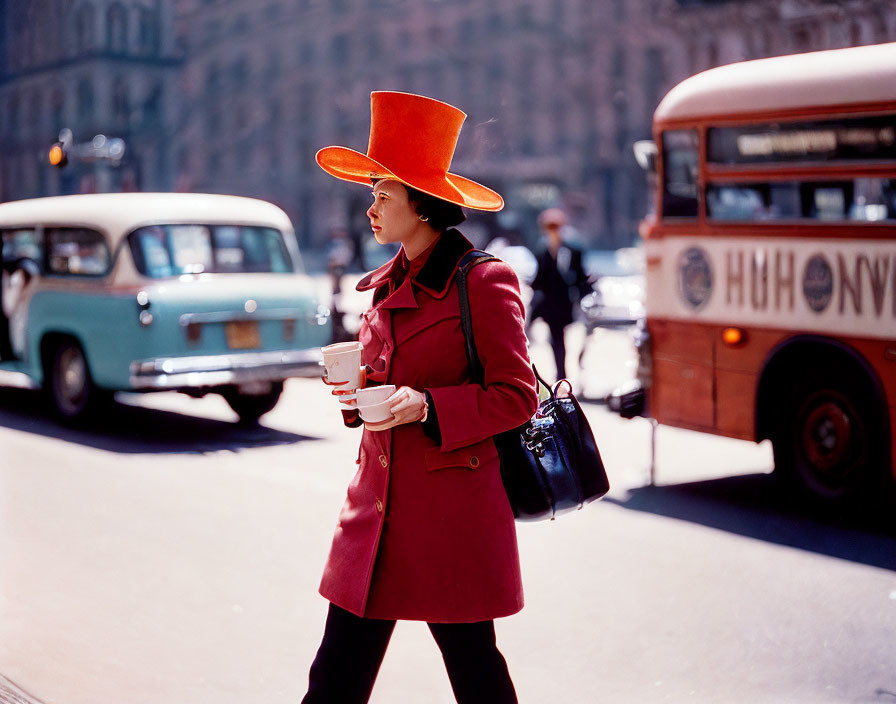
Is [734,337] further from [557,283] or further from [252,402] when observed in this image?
[252,402]

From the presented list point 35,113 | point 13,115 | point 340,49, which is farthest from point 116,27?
point 340,49

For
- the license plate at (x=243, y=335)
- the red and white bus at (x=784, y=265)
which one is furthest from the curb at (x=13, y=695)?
the license plate at (x=243, y=335)

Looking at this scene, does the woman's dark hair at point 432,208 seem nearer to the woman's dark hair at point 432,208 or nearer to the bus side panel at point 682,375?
the woman's dark hair at point 432,208

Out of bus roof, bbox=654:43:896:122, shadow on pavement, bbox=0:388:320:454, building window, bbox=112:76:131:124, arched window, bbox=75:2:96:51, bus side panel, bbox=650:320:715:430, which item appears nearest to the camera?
bus roof, bbox=654:43:896:122

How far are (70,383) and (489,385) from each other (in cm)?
866

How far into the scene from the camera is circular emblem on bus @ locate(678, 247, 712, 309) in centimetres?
837

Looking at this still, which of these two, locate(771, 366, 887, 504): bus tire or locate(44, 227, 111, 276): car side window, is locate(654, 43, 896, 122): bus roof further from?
locate(44, 227, 111, 276): car side window

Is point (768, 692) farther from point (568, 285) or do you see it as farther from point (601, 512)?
point (568, 285)

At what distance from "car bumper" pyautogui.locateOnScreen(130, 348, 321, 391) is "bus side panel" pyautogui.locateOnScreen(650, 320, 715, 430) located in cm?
325

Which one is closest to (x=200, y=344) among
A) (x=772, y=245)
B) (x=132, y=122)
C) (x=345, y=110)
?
(x=772, y=245)

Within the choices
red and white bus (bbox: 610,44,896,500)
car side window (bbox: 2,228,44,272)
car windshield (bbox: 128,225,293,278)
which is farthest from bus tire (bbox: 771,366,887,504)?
car side window (bbox: 2,228,44,272)

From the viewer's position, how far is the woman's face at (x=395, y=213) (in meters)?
3.12

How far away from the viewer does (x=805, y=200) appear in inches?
306

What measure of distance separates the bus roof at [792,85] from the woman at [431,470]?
490 cm
